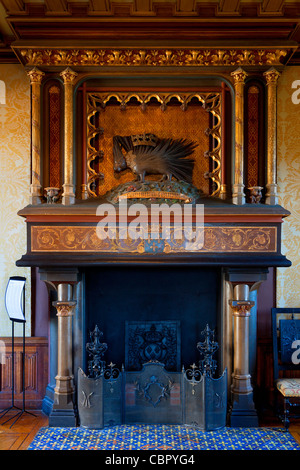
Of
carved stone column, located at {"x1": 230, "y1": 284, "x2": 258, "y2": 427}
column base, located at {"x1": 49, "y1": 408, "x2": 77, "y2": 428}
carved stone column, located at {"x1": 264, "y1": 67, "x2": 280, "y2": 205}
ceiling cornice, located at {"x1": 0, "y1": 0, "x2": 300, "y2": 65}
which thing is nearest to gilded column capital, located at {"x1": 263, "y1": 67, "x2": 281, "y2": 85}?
carved stone column, located at {"x1": 264, "y1": 67, "x2": 280, "y2": 205}

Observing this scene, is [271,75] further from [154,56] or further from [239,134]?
[154,56]

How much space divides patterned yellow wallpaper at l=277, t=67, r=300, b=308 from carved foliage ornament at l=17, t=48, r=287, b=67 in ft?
1.81

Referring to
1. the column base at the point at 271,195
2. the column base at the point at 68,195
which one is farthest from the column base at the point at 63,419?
the column base at the point at 271,195

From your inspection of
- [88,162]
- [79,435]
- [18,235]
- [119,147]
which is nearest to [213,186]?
[119,147]

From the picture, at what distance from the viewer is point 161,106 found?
12.3 feet

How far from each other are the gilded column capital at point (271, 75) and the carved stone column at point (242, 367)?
5.84ft

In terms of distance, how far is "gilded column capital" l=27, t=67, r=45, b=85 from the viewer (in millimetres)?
3523

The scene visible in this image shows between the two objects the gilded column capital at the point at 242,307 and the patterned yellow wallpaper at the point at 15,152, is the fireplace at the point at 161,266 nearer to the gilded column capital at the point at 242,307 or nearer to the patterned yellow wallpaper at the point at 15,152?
the gilded column capital at the point at 242,307

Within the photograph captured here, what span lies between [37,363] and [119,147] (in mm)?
2226

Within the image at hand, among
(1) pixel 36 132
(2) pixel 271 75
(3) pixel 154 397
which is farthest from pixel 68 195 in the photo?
(2) pixel 271 75

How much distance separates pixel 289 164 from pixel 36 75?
8.19ft

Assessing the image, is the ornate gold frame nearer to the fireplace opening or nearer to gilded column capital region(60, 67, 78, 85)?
gilded column capital region(60, 67, 78, 85)

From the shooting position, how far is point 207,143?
12.5ft
